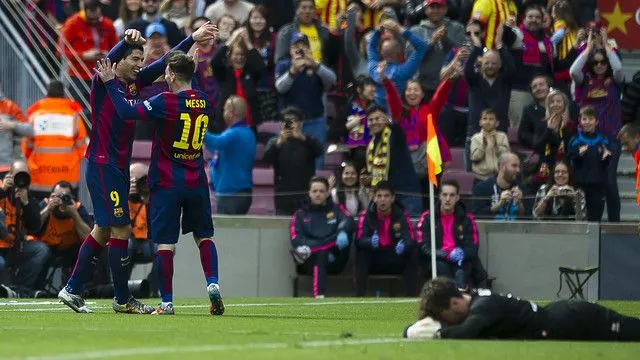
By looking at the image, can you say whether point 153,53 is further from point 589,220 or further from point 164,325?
point 164,325

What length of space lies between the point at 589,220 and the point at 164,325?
9120 mm

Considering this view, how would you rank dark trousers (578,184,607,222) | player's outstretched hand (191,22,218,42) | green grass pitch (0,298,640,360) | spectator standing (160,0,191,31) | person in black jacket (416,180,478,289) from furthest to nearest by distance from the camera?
spectator standing (160,0,191,31)
dark trousers (578,184,607,222)
person in black jacket (416,180,478,289)
player's outstretched hand (191,22,218,42)
green grass pitch (0,298,640,360)

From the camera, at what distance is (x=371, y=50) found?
2277 centimetres

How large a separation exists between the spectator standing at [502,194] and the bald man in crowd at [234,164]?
2882mm

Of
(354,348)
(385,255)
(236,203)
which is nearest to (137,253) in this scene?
(236,203)

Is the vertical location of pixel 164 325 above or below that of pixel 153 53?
below

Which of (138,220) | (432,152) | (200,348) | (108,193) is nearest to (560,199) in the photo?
(432,152)

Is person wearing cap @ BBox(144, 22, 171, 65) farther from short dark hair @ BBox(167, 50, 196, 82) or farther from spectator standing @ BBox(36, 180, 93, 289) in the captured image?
short dark hair @ BBox(167, 50, 196, 82)

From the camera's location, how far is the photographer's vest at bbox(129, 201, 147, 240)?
20.3 metres

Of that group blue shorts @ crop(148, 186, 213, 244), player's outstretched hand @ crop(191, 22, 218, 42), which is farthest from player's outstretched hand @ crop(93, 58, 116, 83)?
blue shorts @ crop(148, 186, 213, 244)

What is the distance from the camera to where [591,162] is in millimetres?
20953

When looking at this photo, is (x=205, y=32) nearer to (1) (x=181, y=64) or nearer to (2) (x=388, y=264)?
(1) (x=181, y=64)

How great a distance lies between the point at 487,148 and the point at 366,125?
169cm

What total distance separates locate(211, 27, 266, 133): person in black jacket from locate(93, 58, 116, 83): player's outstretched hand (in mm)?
8416
